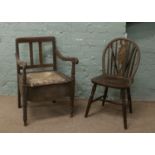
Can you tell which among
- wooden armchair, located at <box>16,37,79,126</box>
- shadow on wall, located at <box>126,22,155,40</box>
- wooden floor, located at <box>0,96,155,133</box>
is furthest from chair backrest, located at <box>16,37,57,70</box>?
shadow on wall, located at <box>126,22,155,40</box>

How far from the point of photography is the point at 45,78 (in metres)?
2.79

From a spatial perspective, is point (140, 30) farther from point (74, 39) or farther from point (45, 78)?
point (45, 78)

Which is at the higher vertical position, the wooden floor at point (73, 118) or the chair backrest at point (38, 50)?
the chair backrest at point (38, 50)

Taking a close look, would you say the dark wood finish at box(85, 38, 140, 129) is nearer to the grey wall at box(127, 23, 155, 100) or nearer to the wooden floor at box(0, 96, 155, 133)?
the wooden floor at box(0, 96, 155, 133)

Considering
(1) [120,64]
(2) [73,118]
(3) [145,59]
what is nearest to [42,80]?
(2) [73,118]

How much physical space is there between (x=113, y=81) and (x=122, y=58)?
0.33m

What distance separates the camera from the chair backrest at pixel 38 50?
9.68 ft

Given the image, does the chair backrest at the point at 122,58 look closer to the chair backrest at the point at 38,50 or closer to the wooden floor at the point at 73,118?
the wooden floor at the point at 73,118

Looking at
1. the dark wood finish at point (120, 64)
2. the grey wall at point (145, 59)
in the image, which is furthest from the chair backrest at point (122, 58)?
the grey wall at point (145, 59)

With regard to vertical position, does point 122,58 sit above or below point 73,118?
above

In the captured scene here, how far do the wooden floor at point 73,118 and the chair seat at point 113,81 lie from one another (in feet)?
1.39

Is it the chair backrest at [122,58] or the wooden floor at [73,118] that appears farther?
the chair backrest at [122,58]
